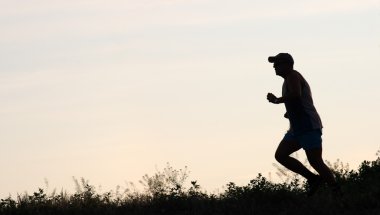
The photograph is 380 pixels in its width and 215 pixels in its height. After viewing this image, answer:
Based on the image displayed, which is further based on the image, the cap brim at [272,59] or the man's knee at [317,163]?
the cap brim at [272,59]

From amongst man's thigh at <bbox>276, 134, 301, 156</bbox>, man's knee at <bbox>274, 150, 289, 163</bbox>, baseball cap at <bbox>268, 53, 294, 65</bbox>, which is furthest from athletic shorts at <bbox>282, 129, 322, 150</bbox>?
baseball cap at <bbox>268, 53, 294, 65</bbox>

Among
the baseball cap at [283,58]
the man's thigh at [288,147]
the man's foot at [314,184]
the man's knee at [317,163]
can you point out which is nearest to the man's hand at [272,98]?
the baseball cap at [283,58]

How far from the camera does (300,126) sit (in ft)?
38.2

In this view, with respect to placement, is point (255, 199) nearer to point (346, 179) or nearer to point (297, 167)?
point (297, 167)

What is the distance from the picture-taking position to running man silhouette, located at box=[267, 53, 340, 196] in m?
11.5

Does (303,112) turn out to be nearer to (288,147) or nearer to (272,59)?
(288,147)

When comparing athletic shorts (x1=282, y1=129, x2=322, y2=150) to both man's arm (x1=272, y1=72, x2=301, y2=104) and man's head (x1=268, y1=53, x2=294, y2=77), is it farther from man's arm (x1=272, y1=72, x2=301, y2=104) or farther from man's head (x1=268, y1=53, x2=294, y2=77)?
man's head (x1=268, y1=53, x2=294, y2=77)

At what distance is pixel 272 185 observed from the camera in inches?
467

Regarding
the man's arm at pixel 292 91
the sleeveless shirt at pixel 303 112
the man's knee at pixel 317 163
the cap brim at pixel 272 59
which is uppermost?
the cap brim at pixel 272 59

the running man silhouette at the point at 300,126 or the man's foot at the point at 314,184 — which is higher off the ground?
the running man silhouette at the point at 300,126

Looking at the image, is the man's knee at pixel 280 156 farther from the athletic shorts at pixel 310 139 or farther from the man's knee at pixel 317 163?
the man's knee at pixel 317 163

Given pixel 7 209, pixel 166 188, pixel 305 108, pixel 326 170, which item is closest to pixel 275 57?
pixel 305 108

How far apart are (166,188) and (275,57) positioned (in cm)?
240

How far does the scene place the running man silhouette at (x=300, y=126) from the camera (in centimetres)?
1153
